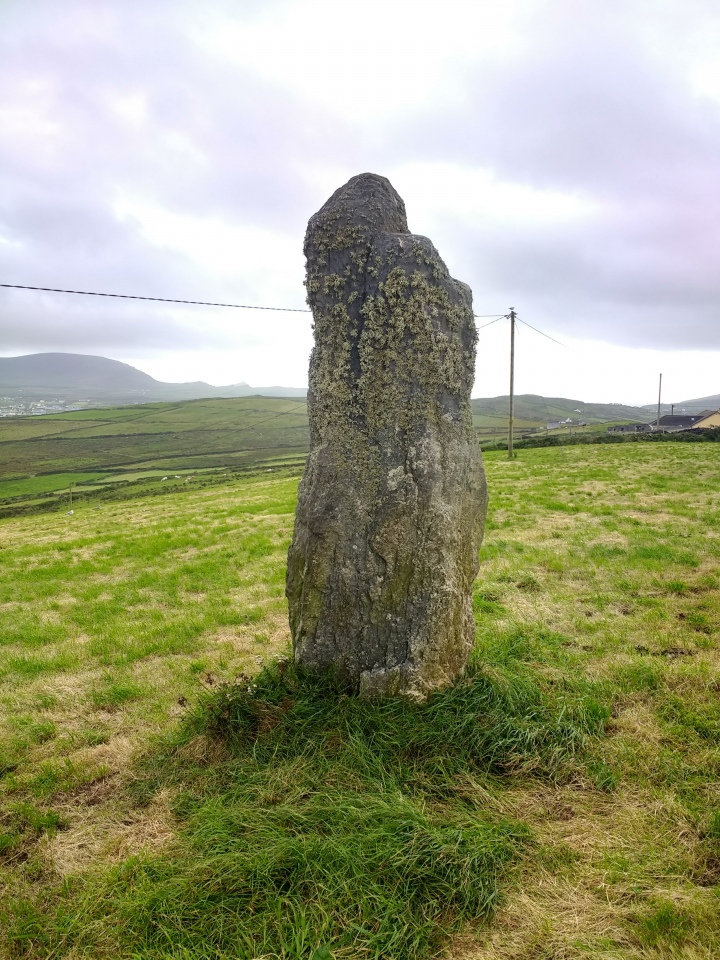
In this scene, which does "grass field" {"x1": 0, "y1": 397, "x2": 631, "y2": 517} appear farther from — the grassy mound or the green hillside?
the grassy mound

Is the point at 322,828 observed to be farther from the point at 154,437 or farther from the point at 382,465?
the point at 154,437

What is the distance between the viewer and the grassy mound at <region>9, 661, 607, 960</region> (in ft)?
10.2

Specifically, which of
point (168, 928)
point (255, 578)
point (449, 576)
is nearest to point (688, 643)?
point (449, 576)

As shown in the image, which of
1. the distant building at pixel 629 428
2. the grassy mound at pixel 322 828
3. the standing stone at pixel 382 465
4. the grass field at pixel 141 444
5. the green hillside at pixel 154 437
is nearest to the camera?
the grassy mound at pixel 322 828

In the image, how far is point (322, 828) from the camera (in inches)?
147

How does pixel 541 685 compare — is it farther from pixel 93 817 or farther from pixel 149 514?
pixel 149 514

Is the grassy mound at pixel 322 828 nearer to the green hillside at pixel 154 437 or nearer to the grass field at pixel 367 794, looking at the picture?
the grass field at pixel 367 794

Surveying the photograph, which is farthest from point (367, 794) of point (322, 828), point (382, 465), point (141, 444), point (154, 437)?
point (154, 437)

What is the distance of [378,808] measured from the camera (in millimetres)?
3816

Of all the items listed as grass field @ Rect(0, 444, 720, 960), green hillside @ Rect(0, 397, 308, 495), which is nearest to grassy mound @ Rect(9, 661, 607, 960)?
grass field @ Rect(0, 444, 720, 960)

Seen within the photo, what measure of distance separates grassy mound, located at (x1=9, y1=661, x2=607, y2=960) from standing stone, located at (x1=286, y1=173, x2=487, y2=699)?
470mm

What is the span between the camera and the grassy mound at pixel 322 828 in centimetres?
312

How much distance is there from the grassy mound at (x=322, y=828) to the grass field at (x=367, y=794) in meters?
0.01

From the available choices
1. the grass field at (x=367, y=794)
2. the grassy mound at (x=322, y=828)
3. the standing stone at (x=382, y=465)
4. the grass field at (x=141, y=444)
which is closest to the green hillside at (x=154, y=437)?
the grass field at (x=141, y=444)
